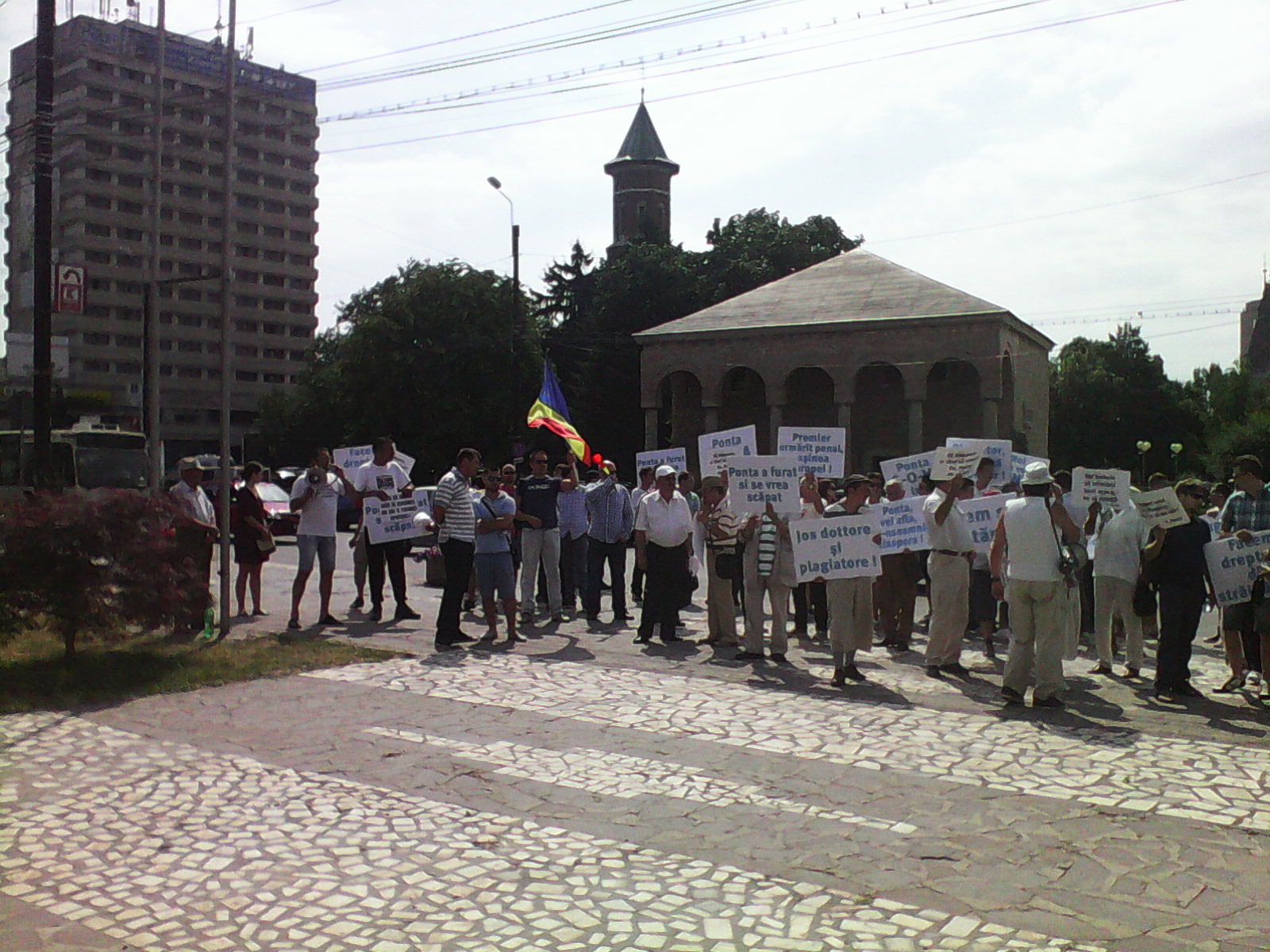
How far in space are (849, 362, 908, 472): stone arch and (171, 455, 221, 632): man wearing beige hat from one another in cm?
3780

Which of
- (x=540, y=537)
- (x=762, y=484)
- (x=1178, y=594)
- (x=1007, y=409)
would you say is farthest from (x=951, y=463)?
(x=1007, y=409)

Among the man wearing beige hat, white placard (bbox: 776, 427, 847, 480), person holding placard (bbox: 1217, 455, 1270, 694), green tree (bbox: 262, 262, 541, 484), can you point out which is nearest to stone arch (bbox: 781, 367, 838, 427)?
green tree (bbox: 262, 262, 541, 484)

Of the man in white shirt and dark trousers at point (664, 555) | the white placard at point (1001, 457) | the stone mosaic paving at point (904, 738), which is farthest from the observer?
the white placard at point (1001, 457)

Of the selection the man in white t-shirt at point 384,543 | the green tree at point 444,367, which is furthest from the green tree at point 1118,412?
the man in white t-shirt at point 384,543

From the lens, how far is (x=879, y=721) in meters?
8.46

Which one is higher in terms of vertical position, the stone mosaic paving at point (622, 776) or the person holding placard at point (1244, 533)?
the person holding placard at point (1244, 533)

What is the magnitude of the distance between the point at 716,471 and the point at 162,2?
1216 centimetres

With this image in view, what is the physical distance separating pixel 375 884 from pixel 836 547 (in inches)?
243

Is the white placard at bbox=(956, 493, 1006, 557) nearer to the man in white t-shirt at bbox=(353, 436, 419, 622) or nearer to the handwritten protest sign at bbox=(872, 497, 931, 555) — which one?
the handwritten protest sign at bbox=(872, 497, 931, 555)

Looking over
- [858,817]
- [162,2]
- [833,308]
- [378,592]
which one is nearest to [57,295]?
[162,2]

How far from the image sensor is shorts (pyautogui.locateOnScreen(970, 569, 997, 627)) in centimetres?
1197

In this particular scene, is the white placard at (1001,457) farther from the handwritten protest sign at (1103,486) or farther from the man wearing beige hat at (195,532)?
the man wearing beige hat at (195,532)

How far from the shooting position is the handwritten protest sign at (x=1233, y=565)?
32.3ft

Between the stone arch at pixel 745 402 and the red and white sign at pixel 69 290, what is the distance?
33148 millimetres
